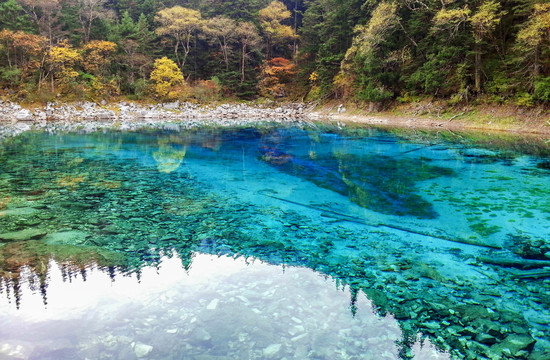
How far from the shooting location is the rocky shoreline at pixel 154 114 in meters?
33.3

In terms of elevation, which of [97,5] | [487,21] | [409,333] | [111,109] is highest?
[97,5]

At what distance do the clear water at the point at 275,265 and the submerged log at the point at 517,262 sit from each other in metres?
0.03

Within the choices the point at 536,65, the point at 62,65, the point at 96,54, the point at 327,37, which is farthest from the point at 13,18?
the point at 536,65

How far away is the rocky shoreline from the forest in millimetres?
1576

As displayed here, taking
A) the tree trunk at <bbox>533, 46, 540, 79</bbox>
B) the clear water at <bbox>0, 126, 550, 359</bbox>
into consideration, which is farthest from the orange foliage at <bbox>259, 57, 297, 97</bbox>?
the clear water at <bbox>0, 126, 550, 359</bbox>

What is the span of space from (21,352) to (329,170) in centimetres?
944

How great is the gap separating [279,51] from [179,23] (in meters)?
16.5

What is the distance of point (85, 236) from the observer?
5711 mm

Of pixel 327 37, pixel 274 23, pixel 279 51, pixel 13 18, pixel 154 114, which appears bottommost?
pixel 154 114

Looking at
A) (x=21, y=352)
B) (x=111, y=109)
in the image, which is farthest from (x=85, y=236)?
(x=111, y=109)

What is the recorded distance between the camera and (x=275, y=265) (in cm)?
487

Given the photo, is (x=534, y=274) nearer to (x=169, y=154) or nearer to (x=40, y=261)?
(x=40, y=261)

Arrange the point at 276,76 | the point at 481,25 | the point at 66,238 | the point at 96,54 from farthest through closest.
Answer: the point at 276,76
the point at 96,54
the point at 481,25
the point at 66,238

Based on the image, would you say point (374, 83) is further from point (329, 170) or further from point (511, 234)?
point (511, 234)
